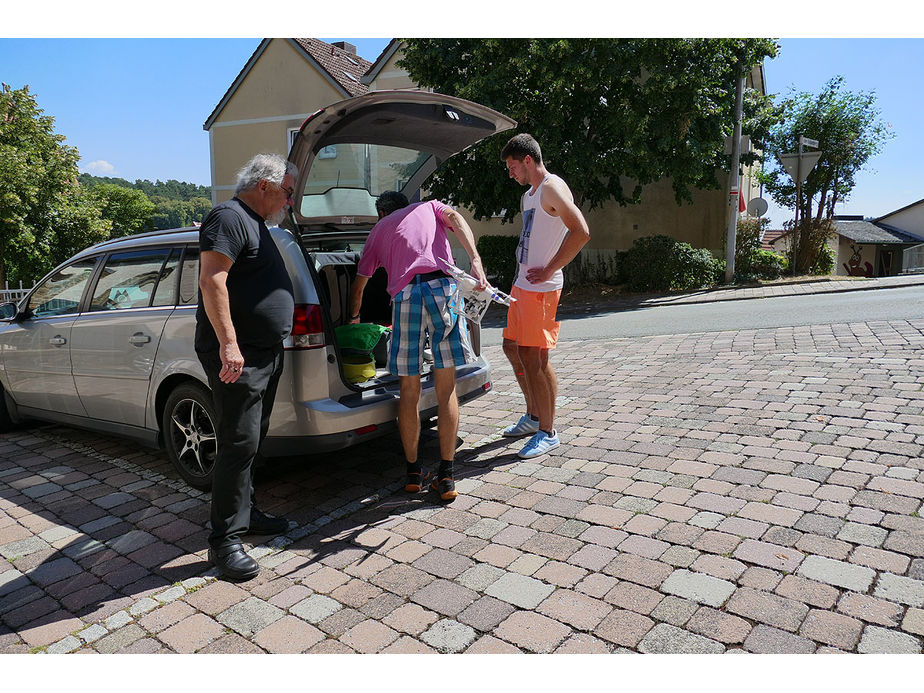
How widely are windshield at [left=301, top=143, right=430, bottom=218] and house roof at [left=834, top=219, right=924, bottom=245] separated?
5059 centimetres

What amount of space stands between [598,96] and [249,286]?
1442 cm

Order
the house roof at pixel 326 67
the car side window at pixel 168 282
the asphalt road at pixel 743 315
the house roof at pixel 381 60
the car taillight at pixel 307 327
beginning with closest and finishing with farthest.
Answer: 1. the car taillight at pixel 307 327
2. the car side window at pixel 168 282
3. the asphalt road at pixel 743 315
4. the house roof at pixel 381 60
5. the house roof at pixel 326 67

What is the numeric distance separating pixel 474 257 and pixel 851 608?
2.60m

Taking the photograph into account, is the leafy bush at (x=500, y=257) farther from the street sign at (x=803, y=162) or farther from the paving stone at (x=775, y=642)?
the paving stone at (x=775, y=642)

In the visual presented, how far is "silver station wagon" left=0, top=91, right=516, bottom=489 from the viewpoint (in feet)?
12.4

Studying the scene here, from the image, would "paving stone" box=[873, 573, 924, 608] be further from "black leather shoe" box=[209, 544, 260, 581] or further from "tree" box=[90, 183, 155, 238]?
"tree" box=[90, 183, 155, 238]

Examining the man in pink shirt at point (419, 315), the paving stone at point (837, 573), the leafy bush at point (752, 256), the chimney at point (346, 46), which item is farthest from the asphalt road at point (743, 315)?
the chimney at point (346, 46)

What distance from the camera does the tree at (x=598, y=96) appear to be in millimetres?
14844

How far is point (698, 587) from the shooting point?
2777 millimetres

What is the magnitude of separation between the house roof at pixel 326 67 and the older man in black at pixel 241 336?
2368 centimetres

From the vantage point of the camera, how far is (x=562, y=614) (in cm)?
265

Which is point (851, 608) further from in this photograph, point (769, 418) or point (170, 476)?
point (170, 476)

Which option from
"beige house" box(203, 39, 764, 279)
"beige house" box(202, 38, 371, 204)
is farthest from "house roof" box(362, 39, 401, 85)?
"beige house" box(202, 38, 371, 204)

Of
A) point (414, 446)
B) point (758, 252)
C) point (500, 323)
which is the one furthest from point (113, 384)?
point (758, 252)
